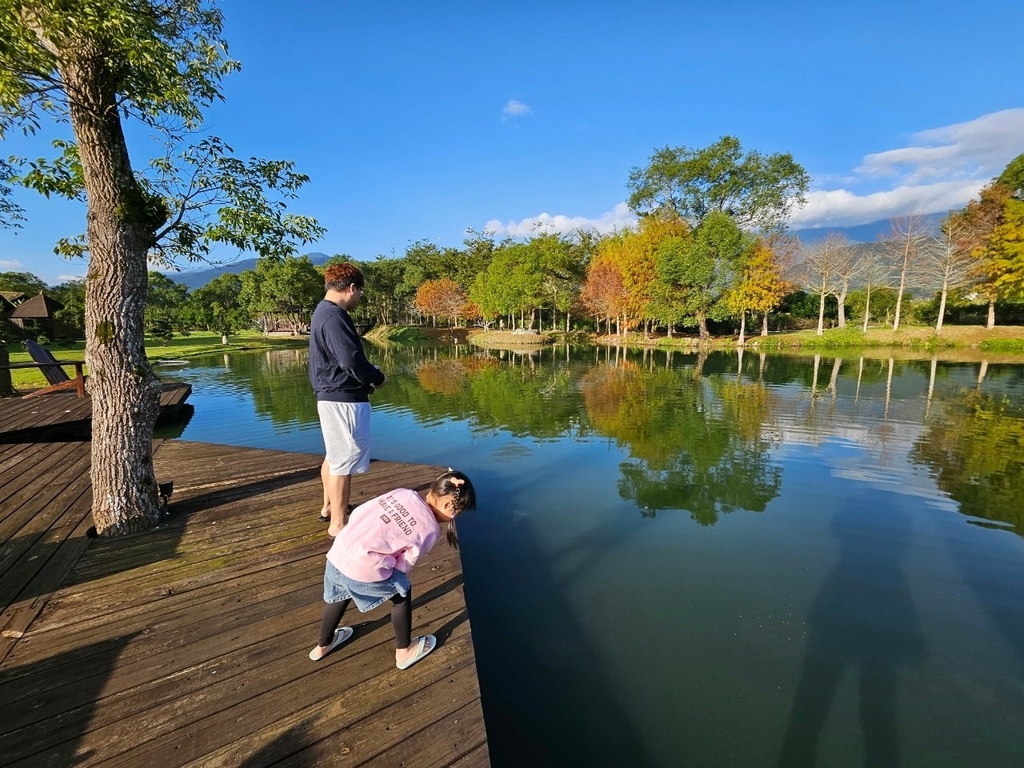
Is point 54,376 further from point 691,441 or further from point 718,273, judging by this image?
point 718,273

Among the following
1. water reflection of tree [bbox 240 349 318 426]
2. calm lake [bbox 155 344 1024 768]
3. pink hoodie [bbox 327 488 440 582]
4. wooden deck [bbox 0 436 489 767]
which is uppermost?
pink hoodie [bbox 327 488 440 582]

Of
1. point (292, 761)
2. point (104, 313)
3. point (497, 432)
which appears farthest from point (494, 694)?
point (497, 432)

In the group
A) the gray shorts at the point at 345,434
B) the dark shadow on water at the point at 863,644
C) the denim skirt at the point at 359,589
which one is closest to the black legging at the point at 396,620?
the denim skirt at the point at 359,589

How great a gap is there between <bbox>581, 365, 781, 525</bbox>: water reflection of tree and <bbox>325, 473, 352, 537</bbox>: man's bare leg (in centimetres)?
424

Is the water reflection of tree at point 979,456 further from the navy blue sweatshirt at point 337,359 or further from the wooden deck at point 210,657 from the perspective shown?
the navy blue sweatshirt at point 337,359

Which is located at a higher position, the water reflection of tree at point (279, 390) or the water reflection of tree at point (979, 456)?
the water reflection of tree at point (279, 390)

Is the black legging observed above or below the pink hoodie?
below

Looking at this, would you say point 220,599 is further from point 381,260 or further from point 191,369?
point 381,260

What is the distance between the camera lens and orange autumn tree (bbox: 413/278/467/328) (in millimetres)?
52719

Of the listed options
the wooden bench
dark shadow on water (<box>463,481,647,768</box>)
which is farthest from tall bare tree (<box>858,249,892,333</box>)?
the wooden bench

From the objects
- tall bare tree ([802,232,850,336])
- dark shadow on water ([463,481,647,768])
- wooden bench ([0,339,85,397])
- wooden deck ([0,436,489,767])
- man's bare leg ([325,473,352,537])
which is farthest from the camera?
tall bare tree ([802,232,850,336])

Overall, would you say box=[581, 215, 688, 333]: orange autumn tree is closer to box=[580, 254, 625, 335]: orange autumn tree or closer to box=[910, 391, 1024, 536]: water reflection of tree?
box=[580, 254, 625, 335]: orange autumn tree

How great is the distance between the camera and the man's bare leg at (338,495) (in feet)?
11.8

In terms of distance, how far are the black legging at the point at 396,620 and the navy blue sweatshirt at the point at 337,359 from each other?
154cm
